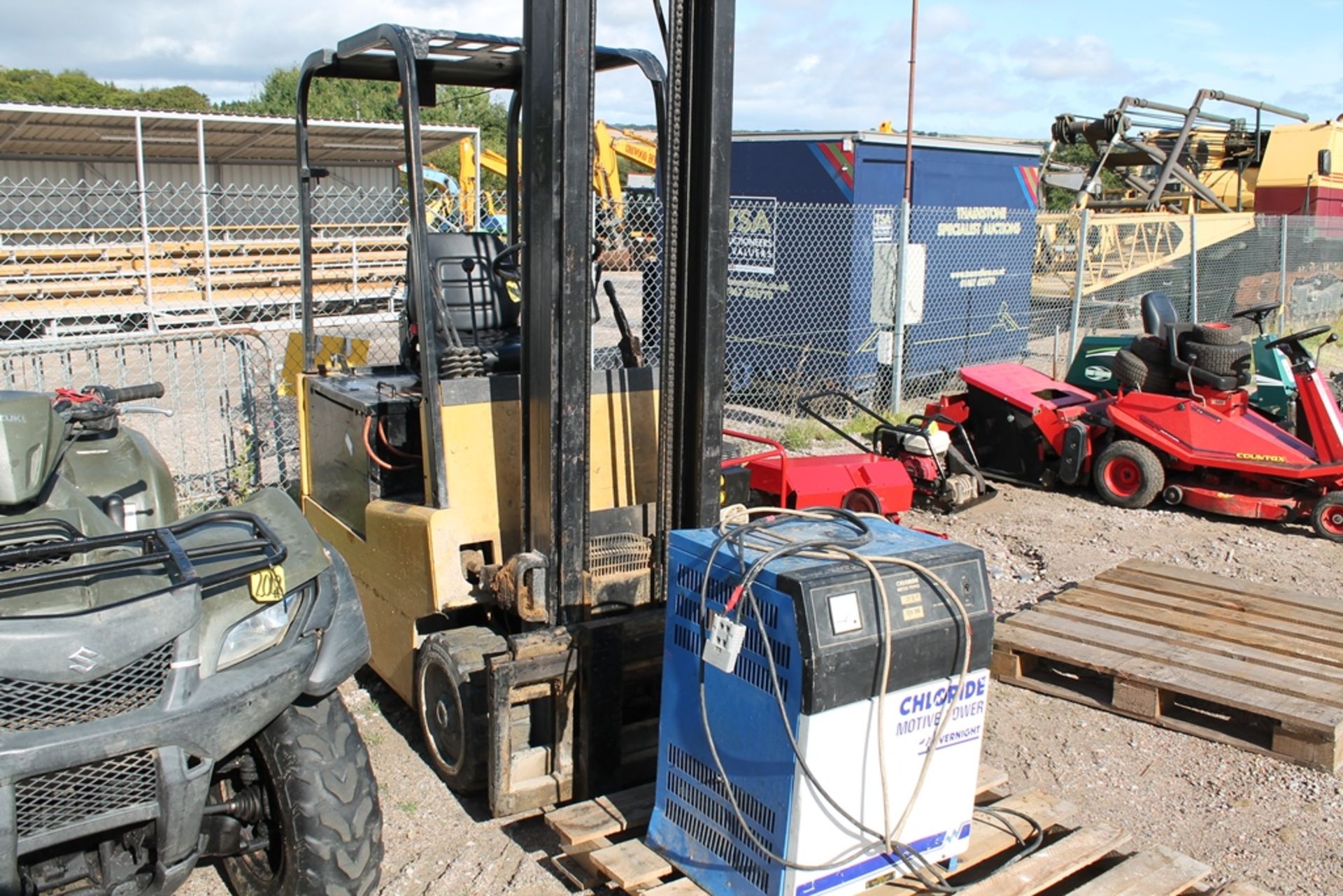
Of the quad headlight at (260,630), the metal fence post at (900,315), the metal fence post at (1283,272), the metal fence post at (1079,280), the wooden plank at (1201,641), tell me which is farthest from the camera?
the metal fence post at (1283,272)

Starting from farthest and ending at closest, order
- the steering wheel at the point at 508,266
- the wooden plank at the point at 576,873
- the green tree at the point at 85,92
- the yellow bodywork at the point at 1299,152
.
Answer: the green tree at the point at 85,92
the yellow bodywork at the point at 1299,152
the steering wheel at the point at 508,266
the wooden plank at the point at 576,873

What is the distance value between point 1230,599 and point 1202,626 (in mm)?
507

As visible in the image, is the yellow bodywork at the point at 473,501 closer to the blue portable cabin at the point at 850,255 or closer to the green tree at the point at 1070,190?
the blue portable cabin at the point at 850,255

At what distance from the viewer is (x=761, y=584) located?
3.00 m

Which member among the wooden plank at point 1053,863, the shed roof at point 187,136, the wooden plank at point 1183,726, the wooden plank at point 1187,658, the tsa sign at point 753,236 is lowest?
the wooden plank at point 1183,726

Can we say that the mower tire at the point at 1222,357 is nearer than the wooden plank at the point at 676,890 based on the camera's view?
No

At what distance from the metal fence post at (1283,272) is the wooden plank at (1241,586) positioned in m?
9.64

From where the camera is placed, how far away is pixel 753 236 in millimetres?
11508

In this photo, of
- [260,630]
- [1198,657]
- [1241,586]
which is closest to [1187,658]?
[1198,657]

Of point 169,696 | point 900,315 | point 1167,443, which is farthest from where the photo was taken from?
point 900,315

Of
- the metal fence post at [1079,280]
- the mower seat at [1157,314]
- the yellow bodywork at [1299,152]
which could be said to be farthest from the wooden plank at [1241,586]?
the yellow bodywork at [1299,152]

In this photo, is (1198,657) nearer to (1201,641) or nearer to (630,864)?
(1201,641)

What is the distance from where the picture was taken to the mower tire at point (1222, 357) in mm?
7809

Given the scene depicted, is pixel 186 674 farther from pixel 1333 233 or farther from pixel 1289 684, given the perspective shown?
pixel 1333 233
